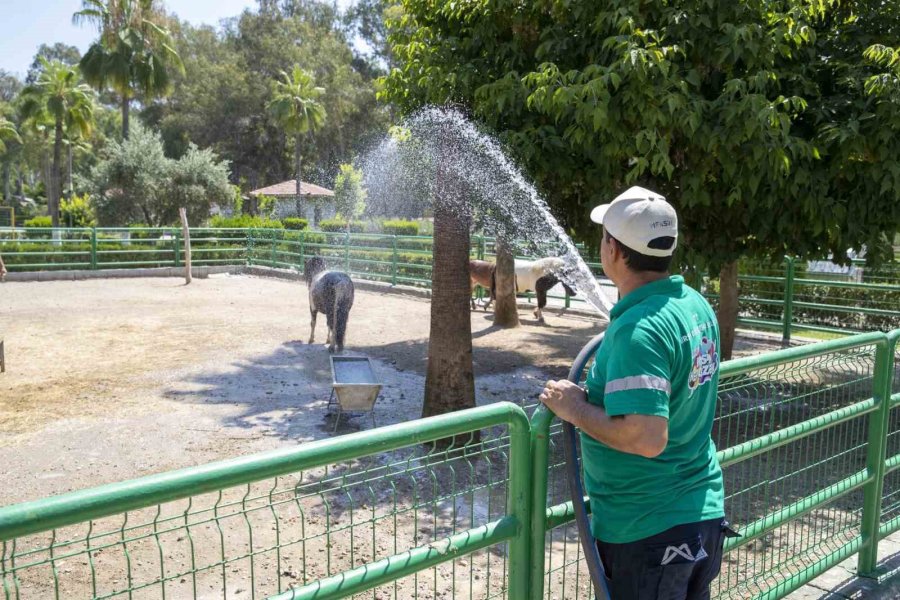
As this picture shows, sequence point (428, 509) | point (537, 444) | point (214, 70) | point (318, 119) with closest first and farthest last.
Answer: point (537, 444) < point (428, 509) < point (318, 119) < point (214, 70)

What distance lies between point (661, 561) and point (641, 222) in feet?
2.95

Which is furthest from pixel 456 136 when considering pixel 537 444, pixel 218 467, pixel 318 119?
pixel 318 119

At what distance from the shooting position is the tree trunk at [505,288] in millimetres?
12923

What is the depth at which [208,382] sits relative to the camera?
8.90 metres

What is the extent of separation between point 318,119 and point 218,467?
39.2 metres

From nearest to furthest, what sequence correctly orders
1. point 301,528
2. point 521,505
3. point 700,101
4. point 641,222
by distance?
1. point 641,222
2. point 521,505
3. point 301,528
4. point 700,101

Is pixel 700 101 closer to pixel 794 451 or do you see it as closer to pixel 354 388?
pixel 794 451

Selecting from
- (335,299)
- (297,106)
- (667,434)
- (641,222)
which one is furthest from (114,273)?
(667,434)

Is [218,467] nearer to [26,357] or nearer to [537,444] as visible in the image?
[537,444]

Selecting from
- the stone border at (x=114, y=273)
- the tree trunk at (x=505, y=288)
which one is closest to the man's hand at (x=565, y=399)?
the tree trunk at (x=505, y=288)

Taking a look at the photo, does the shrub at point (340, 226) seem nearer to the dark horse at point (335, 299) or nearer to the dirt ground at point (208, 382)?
the dirt ground at point (208, 382)

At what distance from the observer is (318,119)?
3928 centimetres

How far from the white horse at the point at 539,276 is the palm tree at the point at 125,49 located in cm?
2862

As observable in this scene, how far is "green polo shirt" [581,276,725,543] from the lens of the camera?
1.94m
